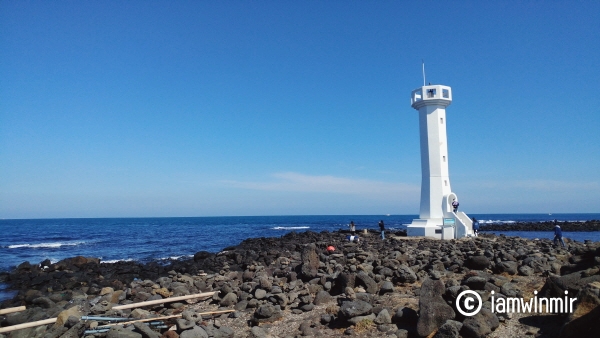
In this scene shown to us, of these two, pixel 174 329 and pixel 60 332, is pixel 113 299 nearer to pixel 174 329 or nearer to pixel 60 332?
pixel 60 332

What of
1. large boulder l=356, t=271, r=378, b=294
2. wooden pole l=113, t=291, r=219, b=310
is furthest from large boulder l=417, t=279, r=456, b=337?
wooden pole l=113, t=291, r=219, b=310

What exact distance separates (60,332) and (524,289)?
10.6 m

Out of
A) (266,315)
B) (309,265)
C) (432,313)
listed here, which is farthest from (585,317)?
(309,265)

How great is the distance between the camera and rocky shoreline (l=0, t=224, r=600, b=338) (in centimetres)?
704

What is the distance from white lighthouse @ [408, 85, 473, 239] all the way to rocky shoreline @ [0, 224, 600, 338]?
6668mm

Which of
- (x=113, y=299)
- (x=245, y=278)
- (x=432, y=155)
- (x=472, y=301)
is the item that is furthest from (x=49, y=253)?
(x=472, y=301)

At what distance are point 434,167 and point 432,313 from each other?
699 inches

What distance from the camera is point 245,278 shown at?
45.3ft

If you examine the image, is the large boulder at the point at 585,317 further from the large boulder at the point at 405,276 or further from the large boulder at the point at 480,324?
the large boulder at the point at 405,276

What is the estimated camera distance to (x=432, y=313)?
283 inches

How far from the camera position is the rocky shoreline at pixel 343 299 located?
277 inches

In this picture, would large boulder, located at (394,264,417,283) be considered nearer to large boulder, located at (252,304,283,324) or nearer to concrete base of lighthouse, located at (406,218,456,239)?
large boulder, located at (252,304,283,324)

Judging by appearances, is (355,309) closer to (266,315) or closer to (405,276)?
(266,315)

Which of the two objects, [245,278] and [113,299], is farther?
[245,278]
